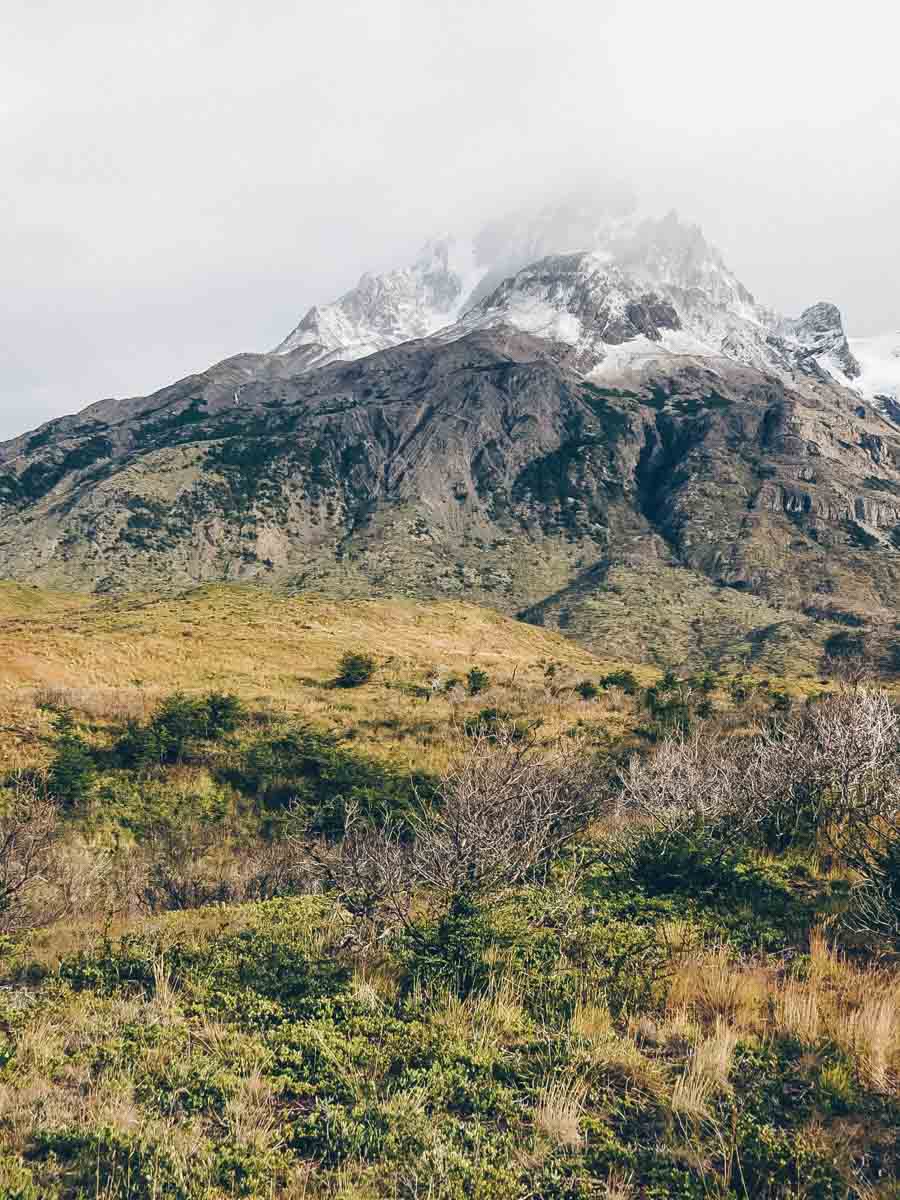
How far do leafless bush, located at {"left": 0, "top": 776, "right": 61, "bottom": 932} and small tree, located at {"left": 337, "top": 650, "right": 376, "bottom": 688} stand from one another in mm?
20115

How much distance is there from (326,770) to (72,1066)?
1483 centimetres

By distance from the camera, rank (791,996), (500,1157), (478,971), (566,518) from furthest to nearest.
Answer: (566,518) → (478,971) → (791,996) → (500,1157)

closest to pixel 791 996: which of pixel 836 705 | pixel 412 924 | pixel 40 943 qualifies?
pixel 412 924

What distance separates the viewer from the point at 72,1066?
19.3 feet

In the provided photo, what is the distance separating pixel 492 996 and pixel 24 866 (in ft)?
29.3

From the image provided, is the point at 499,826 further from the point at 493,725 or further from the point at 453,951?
the point at 493,725

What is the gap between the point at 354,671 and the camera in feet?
115

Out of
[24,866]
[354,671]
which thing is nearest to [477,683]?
[354,671]

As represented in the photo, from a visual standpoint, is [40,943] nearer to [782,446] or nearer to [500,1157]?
[500,1157]

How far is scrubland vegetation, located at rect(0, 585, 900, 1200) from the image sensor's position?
15.7 ft

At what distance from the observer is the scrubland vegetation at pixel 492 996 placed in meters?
4.80

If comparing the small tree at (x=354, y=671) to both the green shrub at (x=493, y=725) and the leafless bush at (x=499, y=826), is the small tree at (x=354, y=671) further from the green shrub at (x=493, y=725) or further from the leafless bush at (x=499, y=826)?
the leafless bush at (x=499, y=826)

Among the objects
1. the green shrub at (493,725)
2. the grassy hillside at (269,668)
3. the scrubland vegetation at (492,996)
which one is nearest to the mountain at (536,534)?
the grassy hillside at (269,668)

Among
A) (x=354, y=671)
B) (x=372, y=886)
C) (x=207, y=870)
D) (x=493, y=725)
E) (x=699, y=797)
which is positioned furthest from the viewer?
(x=354, y=671)
